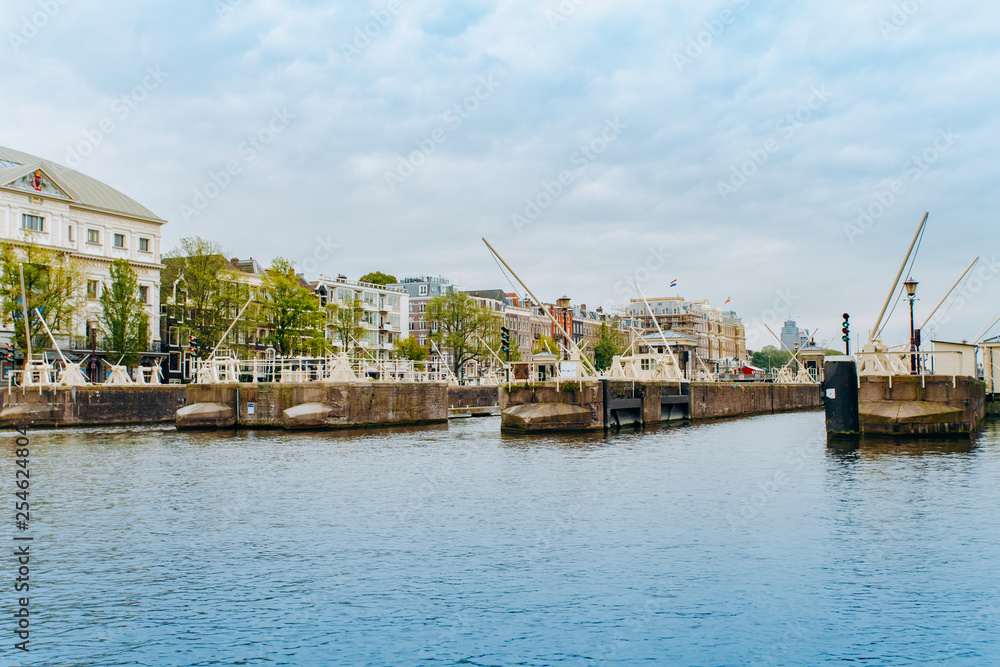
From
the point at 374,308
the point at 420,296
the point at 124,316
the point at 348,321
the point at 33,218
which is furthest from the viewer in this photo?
the point at 420,296

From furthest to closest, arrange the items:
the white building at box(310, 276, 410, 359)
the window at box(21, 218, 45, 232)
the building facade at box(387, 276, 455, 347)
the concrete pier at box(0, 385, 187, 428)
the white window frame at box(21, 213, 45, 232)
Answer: the building facade at box(387, 276, 455, 347) < the white building at box(310, 276, 410, 359) < the window at box(21, 218, 45, 232) < the white window frame at box(21, 213, 45, 232) < the concrete pier at box(0, 385, 187, 428)

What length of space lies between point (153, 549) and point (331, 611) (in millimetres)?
6667

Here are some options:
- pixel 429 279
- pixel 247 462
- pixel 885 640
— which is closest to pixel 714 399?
pixel 247 462

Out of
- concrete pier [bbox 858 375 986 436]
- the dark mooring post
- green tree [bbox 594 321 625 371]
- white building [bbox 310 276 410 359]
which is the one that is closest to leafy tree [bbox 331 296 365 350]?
white building [bbox 310 276 410 359]

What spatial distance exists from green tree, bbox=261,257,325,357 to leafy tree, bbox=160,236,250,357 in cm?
193

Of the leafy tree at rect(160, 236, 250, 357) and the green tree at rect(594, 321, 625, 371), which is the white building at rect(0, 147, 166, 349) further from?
the green tree at rect(594, 321, 625, 371)

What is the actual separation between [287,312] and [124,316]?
14.9 meters

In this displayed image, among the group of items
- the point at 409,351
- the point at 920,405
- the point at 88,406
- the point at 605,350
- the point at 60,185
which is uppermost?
the point at 60,185

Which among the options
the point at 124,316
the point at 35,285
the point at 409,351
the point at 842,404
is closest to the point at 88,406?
the point at 35,285

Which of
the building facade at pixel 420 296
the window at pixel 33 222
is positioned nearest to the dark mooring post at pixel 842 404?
the window at pixel 33 222

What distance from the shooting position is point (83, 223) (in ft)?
290

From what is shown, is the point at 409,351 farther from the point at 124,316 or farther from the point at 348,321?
the point at 124,316

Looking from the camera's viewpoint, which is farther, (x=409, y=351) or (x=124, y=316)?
(x=409, y=351)

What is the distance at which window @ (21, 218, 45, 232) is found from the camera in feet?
268
